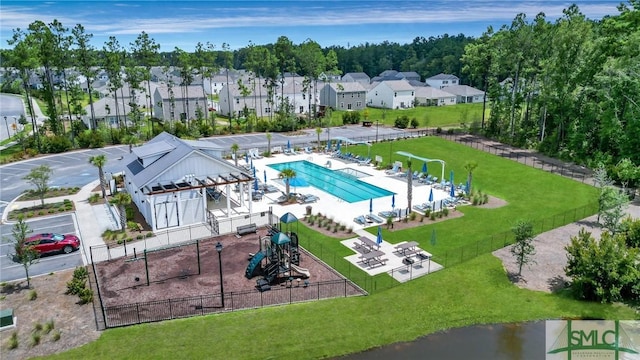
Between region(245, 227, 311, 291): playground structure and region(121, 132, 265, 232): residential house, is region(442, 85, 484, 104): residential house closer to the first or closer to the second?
region(121, 132, 265, 232): residential house

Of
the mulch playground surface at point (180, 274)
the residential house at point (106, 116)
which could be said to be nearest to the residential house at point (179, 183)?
the mulch playground surface at point (180, 274)

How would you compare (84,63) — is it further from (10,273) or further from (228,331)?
(228,331)

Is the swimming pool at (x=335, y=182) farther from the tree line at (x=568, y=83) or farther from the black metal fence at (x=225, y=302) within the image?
the tree line at (x=568, y=83)

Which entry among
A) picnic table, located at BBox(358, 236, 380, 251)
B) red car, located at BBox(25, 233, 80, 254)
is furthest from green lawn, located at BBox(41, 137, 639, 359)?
red car, located at BBox(25, 233, 80, 254)

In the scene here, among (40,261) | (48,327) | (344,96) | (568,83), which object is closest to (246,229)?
(40,261)

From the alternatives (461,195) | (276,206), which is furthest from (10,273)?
(461,195)
